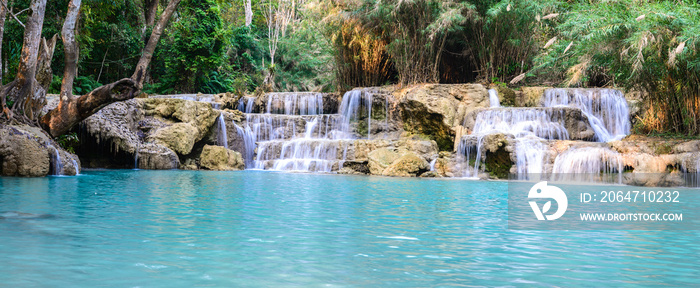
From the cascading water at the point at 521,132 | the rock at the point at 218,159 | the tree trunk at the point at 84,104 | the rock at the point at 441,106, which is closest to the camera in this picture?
the tree trunk at the point at 84,104

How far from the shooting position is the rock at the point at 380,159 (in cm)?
1210

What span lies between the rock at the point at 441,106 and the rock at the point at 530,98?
1167 mm


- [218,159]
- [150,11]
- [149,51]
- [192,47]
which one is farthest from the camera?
[150,11]

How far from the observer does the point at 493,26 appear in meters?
16.0

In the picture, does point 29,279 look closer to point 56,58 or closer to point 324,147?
point 324,147

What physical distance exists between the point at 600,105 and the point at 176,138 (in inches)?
446

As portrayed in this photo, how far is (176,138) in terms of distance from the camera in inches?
519


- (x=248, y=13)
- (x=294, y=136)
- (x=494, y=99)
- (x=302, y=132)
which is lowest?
(x=294, y=136)

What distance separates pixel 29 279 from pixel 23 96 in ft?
28.2

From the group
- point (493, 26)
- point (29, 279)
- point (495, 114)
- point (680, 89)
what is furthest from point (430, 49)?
point (29, 279)

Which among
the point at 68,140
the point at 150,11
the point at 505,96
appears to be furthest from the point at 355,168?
the point at 150,11

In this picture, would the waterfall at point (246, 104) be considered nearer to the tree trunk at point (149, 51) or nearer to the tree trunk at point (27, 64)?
the tree trunk at point (149, 51)

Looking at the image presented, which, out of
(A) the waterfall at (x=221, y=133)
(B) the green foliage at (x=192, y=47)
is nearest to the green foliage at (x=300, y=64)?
(B) the green foliage at (x=192, y=47)

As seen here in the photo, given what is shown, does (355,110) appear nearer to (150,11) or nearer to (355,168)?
(355,168)
